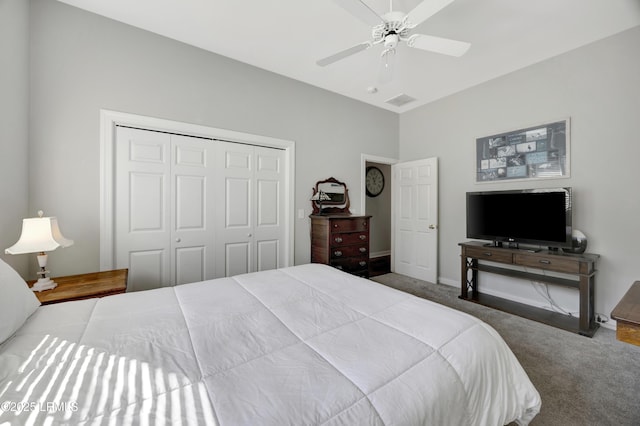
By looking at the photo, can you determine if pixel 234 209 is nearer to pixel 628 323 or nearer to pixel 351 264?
pixel 351 264

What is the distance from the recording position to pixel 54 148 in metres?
2.18

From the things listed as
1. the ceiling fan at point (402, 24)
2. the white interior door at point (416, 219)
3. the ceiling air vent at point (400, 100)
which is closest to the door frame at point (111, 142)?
the ceiling fan at point (402, 24)

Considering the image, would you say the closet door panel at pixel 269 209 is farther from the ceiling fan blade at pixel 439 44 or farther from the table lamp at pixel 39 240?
the ceiling fan blade at pixel 439 44

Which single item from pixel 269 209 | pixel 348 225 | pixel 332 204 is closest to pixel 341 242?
pixel 348 225

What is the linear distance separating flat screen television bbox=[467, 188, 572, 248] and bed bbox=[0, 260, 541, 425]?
2.31m

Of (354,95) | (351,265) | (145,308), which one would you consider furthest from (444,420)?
(354,95)

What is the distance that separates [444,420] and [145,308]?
1436 mm

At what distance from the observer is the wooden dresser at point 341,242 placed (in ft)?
10.8

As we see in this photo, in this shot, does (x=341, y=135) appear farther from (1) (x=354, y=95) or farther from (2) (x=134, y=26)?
(2) (x=134, y=26)

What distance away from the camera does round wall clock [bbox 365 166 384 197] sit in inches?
225

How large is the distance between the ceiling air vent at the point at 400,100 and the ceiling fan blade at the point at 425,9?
2.30 m

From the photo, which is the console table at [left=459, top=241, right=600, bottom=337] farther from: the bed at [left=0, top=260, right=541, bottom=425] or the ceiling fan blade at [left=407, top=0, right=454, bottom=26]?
the ceiling fan blade at [left=407, top=0, right=454, bottom=26]

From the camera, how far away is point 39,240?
175 centimetres

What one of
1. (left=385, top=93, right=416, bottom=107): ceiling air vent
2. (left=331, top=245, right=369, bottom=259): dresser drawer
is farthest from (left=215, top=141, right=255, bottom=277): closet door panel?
(left=385, top=93, right=416, bottom=107): ceiling air vent
